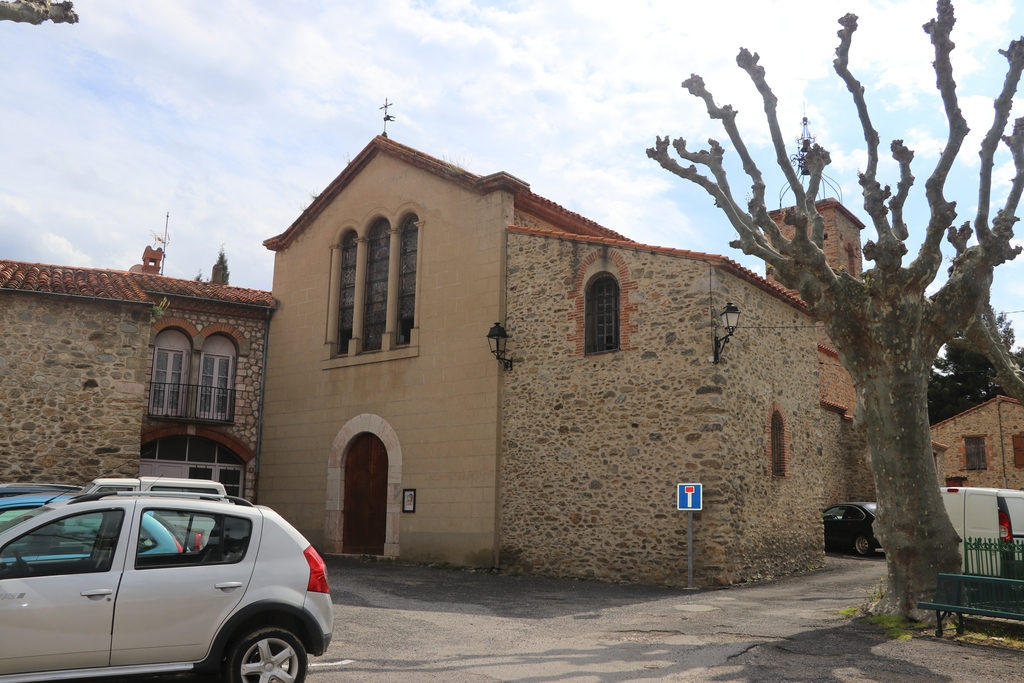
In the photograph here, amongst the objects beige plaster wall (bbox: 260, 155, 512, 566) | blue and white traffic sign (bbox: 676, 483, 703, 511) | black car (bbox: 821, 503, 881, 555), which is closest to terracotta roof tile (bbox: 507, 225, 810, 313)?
beige plaster wall (bbox: 260, 155, 512, 566)

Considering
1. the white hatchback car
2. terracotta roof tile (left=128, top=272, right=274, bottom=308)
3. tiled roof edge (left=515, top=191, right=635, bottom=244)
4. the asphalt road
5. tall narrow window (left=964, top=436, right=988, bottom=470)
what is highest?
tiled roof edge (left=515, top=191, right=635, bottom=244)

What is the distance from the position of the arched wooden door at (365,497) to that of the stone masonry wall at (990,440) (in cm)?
2119

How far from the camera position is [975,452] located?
30078 mm

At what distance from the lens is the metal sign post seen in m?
12.7

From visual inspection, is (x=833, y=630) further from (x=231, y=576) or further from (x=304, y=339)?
(x=304, y=339)

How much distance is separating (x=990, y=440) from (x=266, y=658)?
3065 cm

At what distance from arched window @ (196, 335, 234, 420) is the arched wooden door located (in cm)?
354

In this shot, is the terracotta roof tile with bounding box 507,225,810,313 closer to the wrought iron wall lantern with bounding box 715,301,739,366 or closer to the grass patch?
the wrought iron wall lantern with bounding box 715,301,739,366

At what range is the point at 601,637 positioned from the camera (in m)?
8.55

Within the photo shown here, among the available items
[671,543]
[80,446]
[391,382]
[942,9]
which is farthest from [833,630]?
[80,446]

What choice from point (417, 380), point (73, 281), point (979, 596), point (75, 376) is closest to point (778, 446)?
point (417, 380)

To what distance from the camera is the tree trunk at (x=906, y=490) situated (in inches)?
351

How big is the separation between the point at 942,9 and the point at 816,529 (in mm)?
10084

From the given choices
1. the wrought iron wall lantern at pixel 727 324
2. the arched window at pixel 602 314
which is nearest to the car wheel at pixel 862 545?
the wrought iron wall lantern at pixel 727 324
